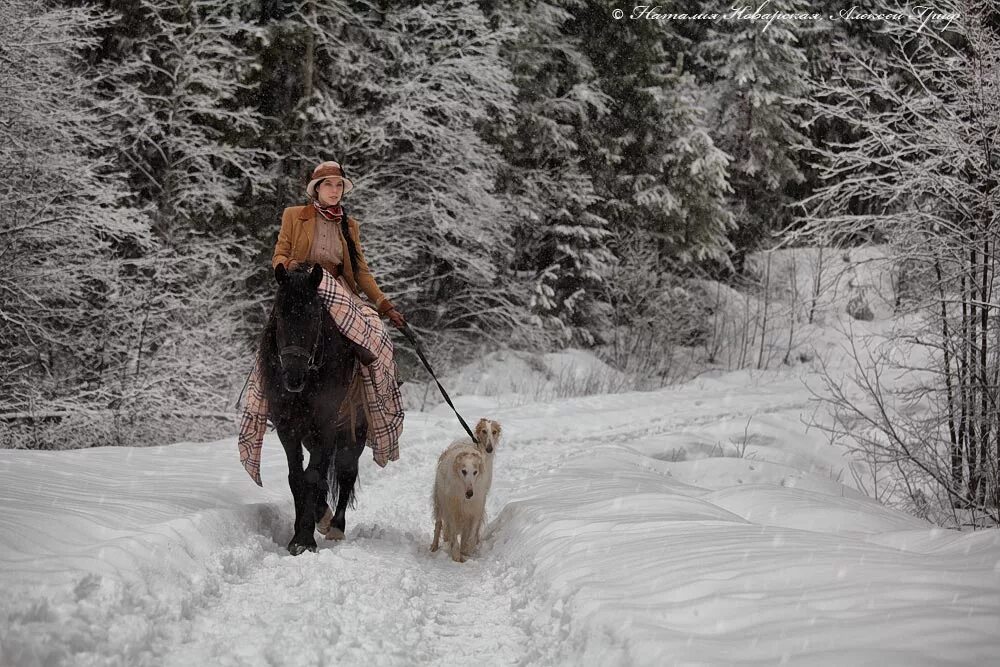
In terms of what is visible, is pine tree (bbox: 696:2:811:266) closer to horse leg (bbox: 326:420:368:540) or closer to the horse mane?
horse leg (bbox: 326:420:368:540)

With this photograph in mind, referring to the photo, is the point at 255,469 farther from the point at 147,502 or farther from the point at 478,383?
the point at 478,383

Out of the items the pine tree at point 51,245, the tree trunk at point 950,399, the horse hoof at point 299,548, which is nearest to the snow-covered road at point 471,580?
the horse hoof at point 299,548

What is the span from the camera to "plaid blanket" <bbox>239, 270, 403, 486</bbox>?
17.1ft

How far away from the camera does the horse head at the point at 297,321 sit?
4.55 meters

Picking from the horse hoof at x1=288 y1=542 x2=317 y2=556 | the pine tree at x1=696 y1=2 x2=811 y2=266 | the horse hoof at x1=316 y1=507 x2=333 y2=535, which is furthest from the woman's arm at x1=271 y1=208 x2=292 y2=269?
the pine tree at x1=696 y1=2 x2=811 y2=266

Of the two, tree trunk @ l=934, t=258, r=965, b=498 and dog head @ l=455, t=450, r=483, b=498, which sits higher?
tree trunk @ l=934, t=258, r=965, b=498

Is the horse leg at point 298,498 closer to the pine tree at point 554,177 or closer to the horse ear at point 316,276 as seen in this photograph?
the horse ear at point 316,276

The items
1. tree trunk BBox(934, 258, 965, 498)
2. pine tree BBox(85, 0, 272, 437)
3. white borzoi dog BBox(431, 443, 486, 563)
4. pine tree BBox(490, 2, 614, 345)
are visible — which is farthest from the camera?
pine tree BBox(490, 2, 614, 345)

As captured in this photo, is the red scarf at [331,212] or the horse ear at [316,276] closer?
the horse ear at [316,276]

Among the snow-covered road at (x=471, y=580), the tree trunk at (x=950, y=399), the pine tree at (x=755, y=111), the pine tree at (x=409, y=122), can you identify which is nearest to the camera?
the snow-covered road at (x=471, y=580)

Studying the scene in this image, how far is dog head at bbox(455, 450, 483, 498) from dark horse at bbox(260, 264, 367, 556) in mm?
812

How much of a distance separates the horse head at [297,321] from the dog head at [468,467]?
1422 mm

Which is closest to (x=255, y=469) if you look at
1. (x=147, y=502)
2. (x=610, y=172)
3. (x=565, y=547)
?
(x=147, y=502)

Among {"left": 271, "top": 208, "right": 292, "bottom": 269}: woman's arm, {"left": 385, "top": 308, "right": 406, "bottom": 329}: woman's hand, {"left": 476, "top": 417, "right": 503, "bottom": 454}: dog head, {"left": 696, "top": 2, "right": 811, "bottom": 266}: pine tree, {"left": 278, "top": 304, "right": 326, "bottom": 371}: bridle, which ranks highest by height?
{"left": 696, "top": 2, "right": 811, "bottom": 266}: pine tree
